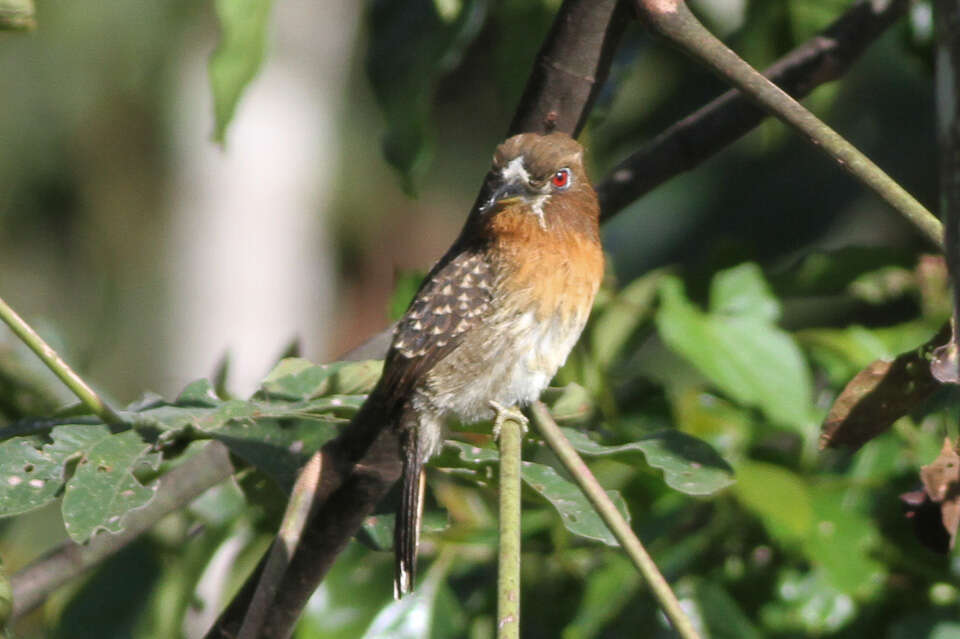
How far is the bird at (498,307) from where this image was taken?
174 centimetres

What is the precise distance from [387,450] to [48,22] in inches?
540

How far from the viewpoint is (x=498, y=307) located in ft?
6.18

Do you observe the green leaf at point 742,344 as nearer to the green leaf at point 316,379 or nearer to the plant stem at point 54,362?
the green leaf at point 316,379

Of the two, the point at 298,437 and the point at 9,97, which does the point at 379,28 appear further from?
the point at 9,97

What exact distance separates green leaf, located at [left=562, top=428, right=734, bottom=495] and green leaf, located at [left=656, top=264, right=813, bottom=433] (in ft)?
1.82

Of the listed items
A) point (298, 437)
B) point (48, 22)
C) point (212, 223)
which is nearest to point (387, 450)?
point (298, 437)

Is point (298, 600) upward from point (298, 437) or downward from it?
downward

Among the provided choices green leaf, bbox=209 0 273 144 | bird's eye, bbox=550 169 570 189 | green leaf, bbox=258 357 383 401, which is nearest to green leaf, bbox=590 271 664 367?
bird's eye, bbox=550 169 570 189

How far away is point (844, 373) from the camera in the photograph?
2.31m

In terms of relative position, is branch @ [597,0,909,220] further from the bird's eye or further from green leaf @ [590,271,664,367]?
green leaf @ [590,271,664,367]

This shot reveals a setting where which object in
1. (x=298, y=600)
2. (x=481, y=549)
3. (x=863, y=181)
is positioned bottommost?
(x=481, y=549)

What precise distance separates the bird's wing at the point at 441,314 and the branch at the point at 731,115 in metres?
0.26

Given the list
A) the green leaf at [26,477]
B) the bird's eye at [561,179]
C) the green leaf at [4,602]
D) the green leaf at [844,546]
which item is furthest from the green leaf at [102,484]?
the green leaf at [844,546]

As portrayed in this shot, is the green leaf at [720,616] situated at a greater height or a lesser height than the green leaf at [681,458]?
lesser
